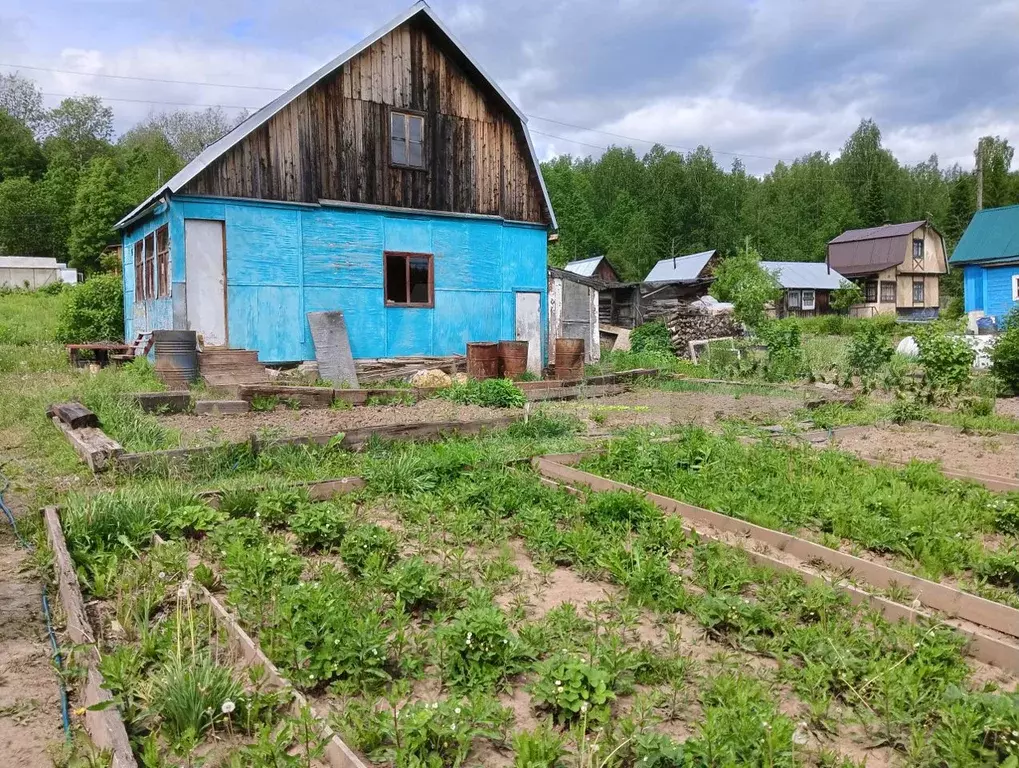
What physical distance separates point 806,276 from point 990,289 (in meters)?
21.3

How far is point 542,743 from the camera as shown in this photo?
8.56 ft

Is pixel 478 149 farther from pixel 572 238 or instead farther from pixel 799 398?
pixel 572 238

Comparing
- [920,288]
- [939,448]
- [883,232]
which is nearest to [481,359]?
[939,448]

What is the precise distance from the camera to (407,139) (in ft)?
49.1

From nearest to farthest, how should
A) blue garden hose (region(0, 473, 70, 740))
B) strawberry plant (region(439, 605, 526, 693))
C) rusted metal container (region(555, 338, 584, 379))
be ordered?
blue garden hose (region(0, 473, 70, 740)), strawberry plant (region(439, 605, 526, 693)), rusted metal container (region(555, 338, 584, 379))

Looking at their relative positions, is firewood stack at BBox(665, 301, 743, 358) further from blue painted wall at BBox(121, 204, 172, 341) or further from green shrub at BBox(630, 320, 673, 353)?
blue painted wall at BBox(121, 204, 172, 341)

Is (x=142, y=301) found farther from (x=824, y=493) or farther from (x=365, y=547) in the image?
(x=824, y=493)

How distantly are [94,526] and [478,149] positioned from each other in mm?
12588

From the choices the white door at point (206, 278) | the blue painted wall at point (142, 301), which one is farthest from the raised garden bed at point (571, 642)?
the blue painted wall at point (142, 301)

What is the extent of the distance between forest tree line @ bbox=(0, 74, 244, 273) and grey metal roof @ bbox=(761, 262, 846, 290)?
3476cm

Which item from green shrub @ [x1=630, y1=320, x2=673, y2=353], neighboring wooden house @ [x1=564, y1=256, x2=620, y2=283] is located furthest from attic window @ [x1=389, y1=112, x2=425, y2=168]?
neighboring wooden house @ [x1=564, y1=256, x2=620, y2=283]

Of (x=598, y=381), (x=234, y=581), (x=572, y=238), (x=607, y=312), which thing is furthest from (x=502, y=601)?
(x=572, y=238)

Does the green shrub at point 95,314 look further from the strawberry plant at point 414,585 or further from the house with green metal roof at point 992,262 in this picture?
the house with green metal roof at point 992,262

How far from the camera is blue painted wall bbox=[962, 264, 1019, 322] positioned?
27391mm
